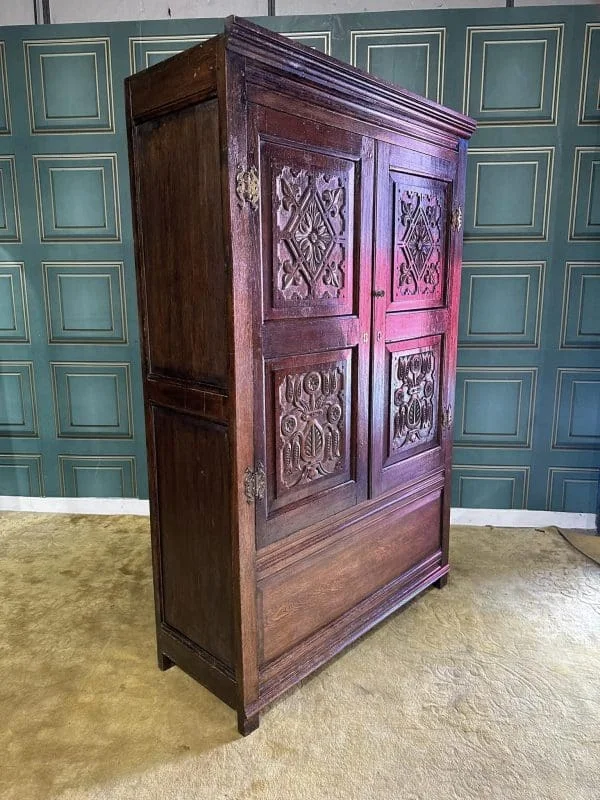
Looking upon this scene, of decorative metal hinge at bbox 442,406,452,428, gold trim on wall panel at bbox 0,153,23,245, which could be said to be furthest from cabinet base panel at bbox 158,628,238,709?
gold trim on wall panel at bbox 0,153,23,245

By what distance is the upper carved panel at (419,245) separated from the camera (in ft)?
6.44

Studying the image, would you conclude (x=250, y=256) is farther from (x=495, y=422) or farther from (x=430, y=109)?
(x=495, y=422)

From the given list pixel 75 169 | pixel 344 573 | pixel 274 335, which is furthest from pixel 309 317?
pixel 75 169

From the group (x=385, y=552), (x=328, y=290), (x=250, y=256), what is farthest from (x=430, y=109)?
(x=385, y=552)

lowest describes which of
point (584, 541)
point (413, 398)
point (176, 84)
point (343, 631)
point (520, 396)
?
point (584, 541)

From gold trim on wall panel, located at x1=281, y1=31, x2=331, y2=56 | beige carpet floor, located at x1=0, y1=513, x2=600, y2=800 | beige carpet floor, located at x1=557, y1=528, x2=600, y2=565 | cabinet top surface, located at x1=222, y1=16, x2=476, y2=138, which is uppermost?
gold trim on wall panel, located at x1=281, y1=31, x2=331, y2=56

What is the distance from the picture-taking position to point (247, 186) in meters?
1.42

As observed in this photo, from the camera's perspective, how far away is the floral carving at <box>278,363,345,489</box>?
166 centimetres

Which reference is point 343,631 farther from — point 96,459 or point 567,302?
point 567,302

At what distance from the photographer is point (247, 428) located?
1519mm

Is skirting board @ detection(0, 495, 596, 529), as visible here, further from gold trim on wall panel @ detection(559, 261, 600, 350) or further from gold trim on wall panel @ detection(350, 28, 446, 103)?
gold trim on wall panel @ detection(350, 28, 446, 103)

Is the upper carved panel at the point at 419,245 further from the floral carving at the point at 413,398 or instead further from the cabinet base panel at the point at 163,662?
the cabinet base panel at the point at 163,662

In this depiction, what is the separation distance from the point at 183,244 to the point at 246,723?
52.2 inches

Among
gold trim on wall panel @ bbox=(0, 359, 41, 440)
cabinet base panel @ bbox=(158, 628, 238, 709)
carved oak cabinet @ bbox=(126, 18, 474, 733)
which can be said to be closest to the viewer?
carved oak cabinet @ bbox=(126, 18, 474, 733)
